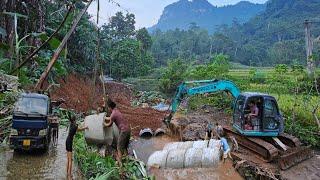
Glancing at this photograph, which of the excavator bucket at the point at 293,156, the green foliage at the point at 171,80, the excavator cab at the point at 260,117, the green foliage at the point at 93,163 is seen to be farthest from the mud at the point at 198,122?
the green foliage at the point at 171,80

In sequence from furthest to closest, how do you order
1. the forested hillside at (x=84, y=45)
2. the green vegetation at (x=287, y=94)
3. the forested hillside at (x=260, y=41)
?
the forested hillside at (x=260, y=41) → the green vegetation at (x=287, y=94) → the forested hillside at (x=84, y=45)

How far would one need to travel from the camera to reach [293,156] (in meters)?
14.9

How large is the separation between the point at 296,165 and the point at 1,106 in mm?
10939

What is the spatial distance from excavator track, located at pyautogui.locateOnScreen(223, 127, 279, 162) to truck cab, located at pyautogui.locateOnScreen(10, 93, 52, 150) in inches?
321

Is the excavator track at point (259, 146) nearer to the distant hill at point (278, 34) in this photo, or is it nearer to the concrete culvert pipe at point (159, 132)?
the concrete culvert pipe at point (159, 132)

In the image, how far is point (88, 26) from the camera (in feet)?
124

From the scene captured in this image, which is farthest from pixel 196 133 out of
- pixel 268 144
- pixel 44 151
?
pixel 44 151

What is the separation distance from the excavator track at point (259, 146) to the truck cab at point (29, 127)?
26.7 feet

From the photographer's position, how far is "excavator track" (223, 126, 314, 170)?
14430 mm

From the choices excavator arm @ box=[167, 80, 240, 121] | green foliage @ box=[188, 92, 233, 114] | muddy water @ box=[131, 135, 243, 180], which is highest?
excavator arm @ box=[167, 80, 240, 121]

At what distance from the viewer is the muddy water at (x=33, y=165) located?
9.75 meters

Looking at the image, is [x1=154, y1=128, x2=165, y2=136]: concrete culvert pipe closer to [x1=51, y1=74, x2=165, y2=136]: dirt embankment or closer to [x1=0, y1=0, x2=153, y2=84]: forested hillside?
[x1=51, y1=74, x2=165, y2=136]: dirt embankment

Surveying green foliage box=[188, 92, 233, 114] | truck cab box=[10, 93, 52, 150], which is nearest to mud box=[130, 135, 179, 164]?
truck cab box=[10, 93, 52, 150]

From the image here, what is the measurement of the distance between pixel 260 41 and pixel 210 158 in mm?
106455
